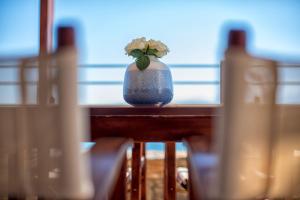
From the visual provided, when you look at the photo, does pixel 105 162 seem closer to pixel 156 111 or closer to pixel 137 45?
pixel 156 111

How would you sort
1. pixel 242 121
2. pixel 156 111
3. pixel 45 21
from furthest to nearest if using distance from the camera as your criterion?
1. pixel 45 21
2. pixel 156 111
3. pixel 242 121

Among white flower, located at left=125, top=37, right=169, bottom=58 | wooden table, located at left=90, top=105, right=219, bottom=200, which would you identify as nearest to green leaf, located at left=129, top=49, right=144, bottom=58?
white flower, located at left=125, top=37, right=169, bottom=58

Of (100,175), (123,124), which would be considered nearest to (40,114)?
(100,175)

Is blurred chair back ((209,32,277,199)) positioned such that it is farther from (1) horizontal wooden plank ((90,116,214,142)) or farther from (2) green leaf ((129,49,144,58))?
(2) green leaf ((129,49,144,58))

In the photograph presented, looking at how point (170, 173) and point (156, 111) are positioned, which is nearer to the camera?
point (156, 111)

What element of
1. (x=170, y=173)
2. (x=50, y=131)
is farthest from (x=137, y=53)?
(x=50, y=131)

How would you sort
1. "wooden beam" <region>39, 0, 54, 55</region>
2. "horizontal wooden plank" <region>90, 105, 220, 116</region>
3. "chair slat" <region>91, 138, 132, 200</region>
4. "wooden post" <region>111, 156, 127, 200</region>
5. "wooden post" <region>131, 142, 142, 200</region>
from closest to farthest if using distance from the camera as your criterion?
"chair slat" <region>91, 138, 132, 200</region>, "horizontal wooden plank" <region>90, 105, 220, 116</region>, "wooden post" <region>111, 156, 127, 200</region>, "wooden post" <region>131, 142, 142, 200</region>, "wooden beam" <region>39, 0, 54, 55</region>

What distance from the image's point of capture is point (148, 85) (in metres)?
1.37

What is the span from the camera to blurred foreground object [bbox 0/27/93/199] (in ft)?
1.87

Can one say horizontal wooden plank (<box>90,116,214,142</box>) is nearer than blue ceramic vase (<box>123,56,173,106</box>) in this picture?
Yes

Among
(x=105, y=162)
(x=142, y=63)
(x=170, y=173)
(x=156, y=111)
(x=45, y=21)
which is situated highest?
(x=45, y=21)

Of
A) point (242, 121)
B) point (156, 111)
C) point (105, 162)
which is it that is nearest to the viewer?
point (242, 121)

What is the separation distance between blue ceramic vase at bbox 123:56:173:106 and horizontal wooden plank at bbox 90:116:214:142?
0.65 feet

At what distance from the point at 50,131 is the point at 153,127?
635mm
